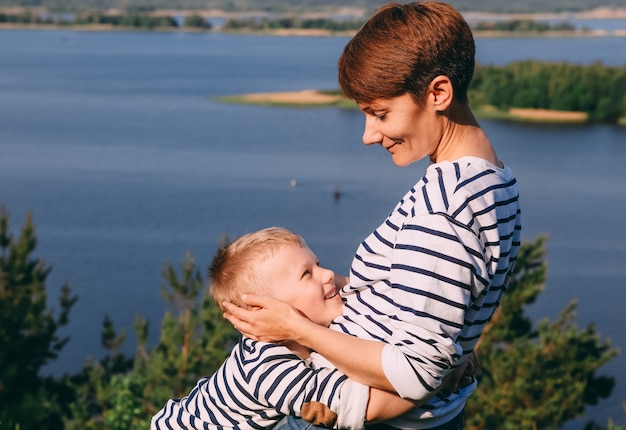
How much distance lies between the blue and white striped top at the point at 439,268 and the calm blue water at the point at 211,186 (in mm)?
18772

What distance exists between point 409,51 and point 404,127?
145 mm

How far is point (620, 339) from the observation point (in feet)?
73.4

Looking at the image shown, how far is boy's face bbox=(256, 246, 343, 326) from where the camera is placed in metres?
1.78

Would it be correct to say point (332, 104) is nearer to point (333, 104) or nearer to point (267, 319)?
point (333, 104)

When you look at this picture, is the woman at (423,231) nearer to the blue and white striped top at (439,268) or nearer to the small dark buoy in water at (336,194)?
the blue and white striped top at (439,268)

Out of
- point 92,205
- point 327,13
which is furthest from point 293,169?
point 327,13

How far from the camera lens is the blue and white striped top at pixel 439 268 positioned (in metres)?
1.50

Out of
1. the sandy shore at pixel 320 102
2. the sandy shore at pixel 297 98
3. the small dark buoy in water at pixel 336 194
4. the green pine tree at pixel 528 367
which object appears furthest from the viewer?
the sandy shore at pixel 297 98

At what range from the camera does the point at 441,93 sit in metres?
1.58

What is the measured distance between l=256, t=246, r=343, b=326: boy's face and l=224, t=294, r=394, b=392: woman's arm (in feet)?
0.19

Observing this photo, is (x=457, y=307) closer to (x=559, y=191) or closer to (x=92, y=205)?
(x=92, y=205)

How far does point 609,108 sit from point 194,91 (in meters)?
28.6

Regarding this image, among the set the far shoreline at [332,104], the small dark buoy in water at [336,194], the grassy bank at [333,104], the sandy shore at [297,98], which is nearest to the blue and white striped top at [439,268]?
the small dark buoy in water at [336,194]

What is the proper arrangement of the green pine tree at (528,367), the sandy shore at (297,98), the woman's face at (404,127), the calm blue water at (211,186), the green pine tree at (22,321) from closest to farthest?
the woman's face at (404,127) → the green pine tree at (528,367) → the green pine tree at (22,321) → the calm blue water at (211,186) → the sandy shore at (297,98)
